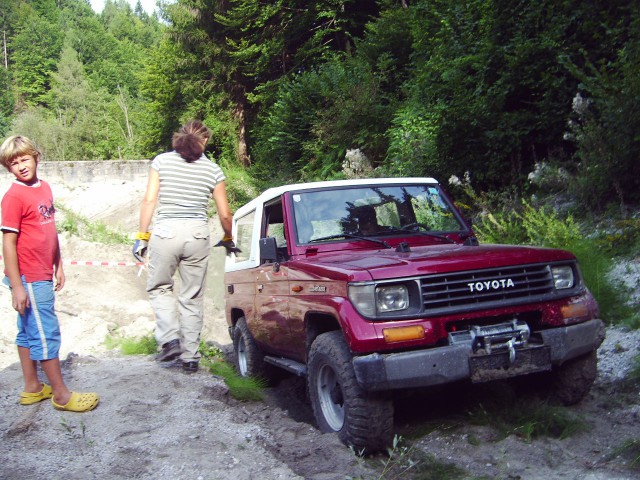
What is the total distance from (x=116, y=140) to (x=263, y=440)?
6849 cm

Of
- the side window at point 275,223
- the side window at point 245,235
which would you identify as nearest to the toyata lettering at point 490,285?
the side window at point 275,223

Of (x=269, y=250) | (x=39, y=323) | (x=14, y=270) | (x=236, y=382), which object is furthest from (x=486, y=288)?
(x=14, y=270)

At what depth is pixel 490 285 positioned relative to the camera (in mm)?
4305

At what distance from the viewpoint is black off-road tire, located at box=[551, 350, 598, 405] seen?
469 centimetres

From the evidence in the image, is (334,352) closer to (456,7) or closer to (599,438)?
(599,438)

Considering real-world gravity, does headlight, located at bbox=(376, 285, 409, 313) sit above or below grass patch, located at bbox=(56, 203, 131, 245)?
below

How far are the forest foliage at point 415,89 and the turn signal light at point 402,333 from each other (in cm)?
541

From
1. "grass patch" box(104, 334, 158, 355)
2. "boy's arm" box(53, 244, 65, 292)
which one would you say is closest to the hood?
"boy's arm" box(53, 244, 65, 292)

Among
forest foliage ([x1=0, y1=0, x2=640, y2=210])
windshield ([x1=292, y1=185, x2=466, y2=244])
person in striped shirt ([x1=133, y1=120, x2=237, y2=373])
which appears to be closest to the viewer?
windshield ([x1=292, y1=185, x2=466, y2=244])

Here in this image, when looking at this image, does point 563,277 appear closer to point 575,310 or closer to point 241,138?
point 575,310

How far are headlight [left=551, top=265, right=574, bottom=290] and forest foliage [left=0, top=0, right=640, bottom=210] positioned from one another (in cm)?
418

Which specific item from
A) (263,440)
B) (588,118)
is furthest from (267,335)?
(588,118)

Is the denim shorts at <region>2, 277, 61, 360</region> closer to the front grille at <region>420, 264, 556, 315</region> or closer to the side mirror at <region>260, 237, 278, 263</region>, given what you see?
the side mirror at <region>260, 237, 278, 263</region>

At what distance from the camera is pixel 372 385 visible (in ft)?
12.8
